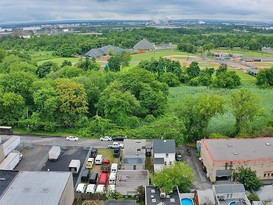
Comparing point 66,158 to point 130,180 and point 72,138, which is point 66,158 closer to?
point 72,138

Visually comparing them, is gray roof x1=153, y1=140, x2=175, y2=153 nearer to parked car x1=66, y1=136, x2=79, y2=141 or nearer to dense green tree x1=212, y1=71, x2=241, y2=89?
parked car x1=66, y1=136, x2=79, y2=141

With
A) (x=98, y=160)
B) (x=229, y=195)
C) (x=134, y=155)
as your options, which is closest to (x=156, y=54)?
(x=98, y=160)

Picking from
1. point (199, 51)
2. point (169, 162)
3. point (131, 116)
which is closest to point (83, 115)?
point (131, 116)

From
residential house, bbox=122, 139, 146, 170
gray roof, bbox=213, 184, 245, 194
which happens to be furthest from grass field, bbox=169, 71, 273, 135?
gray roof, bbox=213, 184, 245, 194

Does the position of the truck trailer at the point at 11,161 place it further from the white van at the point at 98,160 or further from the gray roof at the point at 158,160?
the gray roof at the point at 158,160

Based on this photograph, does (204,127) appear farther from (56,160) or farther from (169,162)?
(56,160)
